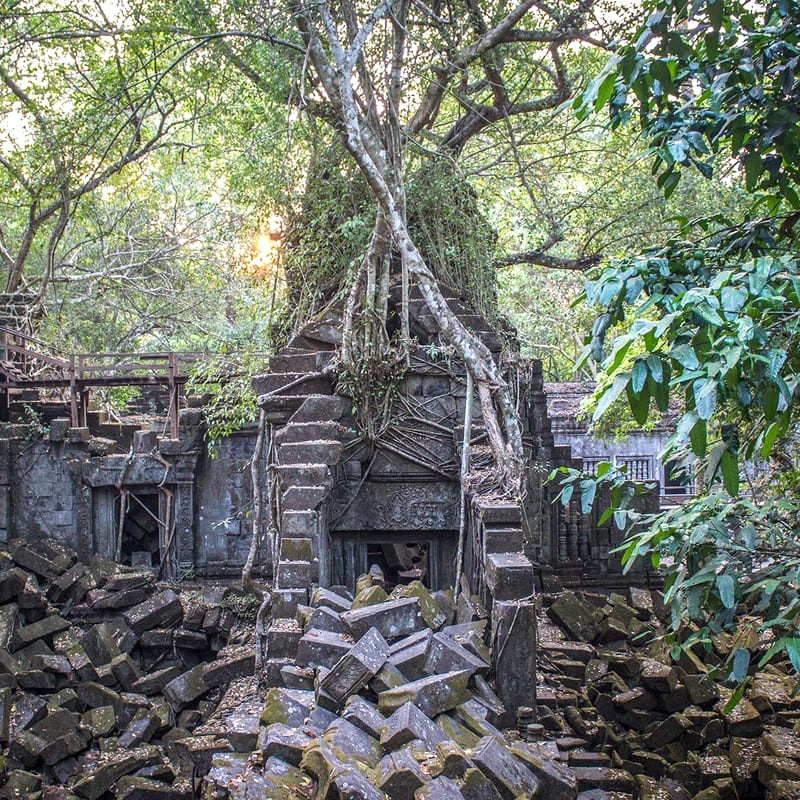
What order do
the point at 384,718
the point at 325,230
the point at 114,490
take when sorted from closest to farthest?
the point at 384,718 → the point at 325,230 → the point at 114,490

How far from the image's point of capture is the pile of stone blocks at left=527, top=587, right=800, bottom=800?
5.66 m

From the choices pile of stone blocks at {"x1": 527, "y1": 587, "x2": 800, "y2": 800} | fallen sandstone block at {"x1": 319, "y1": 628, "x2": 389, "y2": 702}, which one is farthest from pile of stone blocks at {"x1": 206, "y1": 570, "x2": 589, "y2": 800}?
pile of stone blocks at {"x1": 527, "y1": 587, "x2": 800, "y2": 800}

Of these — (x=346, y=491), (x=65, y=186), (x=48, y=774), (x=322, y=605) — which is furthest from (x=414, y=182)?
(x=48, y=774)

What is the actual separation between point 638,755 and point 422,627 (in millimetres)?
A: 2208

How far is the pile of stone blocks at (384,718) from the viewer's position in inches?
156

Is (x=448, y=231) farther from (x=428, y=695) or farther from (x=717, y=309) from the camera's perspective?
(x=717, y=309)

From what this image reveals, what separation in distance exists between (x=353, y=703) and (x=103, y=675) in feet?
18.4

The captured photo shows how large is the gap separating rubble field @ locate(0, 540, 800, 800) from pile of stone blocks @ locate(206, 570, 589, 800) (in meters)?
0.01

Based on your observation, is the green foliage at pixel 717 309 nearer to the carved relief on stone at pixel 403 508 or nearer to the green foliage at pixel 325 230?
the carved relief on stone at pixel 403 508

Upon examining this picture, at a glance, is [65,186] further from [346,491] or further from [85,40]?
[346,491]

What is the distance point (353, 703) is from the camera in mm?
4613

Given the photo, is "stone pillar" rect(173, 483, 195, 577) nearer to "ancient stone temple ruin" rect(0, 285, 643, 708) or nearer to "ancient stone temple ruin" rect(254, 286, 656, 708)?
"ancient stone temple ruin" rect(0, 285, 643, 708)

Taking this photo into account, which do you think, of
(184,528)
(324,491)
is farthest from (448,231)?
(184,528)

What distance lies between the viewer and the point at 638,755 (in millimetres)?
6289
